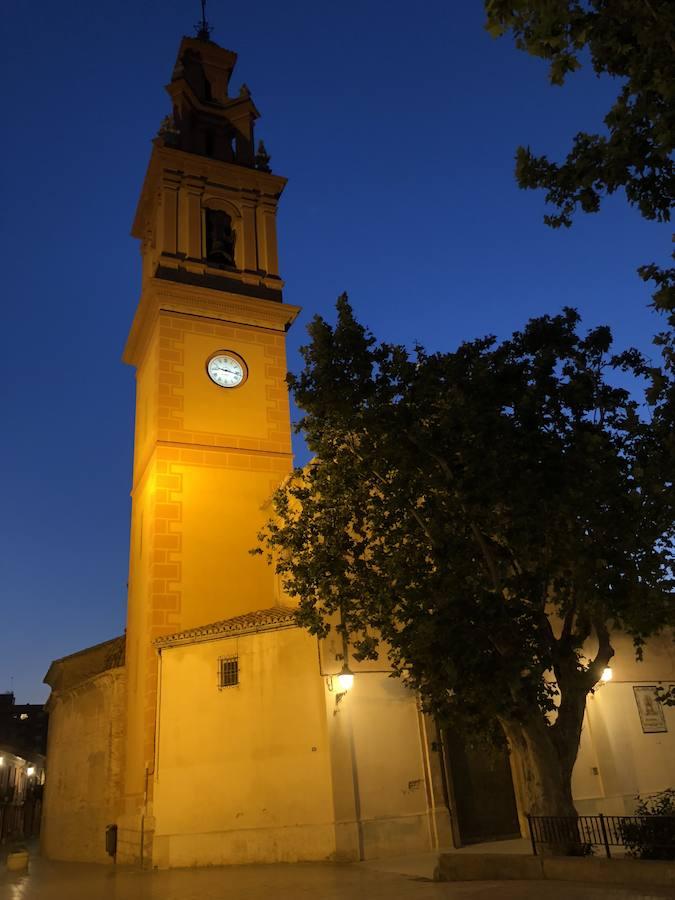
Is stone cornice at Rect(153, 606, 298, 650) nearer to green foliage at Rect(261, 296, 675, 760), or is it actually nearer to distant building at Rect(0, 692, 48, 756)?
green foliage at Rect(261, 296, 675, 760)

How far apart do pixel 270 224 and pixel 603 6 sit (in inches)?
811

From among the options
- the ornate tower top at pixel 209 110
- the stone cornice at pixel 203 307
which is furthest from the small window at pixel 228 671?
the ornate tower top at pixel 209 110

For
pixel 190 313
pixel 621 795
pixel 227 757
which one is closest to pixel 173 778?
pixel 227 757

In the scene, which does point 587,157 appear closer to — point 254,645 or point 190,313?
point 254,645

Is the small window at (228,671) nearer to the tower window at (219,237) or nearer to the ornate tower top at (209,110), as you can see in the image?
the tower window at (219,237)

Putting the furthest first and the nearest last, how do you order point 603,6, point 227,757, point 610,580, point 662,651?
1. point 662,651
2. point 227,757
3. point 610,580
4. point 603,6

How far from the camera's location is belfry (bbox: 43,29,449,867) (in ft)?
47.9

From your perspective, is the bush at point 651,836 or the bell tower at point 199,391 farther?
the bell tower at point 199,391

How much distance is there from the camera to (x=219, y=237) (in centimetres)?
2592

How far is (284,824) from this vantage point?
14398 mm

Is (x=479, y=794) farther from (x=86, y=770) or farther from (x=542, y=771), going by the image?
(x=86, y=770)

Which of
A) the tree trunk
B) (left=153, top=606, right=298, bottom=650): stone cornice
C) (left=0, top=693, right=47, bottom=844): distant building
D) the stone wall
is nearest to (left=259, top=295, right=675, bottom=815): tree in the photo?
the tree trunk

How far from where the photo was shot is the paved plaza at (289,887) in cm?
920

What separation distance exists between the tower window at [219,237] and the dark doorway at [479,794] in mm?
17050
